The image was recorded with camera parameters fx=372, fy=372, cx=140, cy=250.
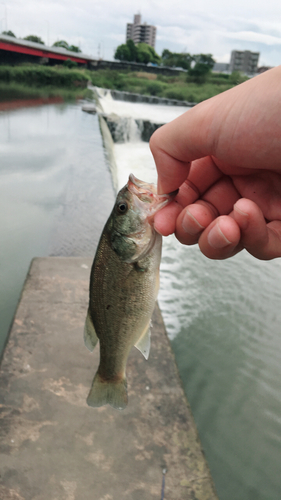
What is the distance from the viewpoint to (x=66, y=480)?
219cm

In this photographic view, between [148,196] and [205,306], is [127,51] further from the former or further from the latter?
[148,196]

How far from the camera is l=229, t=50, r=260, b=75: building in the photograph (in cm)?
14238

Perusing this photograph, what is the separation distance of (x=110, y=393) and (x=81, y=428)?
66 centimetres

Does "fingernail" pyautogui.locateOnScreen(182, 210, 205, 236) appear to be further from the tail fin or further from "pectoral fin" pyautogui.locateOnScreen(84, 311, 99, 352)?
the tail fin

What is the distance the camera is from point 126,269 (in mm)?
1837

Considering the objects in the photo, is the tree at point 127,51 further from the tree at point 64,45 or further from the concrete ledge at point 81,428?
the concrete ledge at point 81,428

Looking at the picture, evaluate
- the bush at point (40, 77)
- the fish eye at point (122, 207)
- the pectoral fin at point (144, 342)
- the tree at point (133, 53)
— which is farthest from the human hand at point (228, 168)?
the tree at point (133, 53)

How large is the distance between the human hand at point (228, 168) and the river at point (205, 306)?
2163 mm

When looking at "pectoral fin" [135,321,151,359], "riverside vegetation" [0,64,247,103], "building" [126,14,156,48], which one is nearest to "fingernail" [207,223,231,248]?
"pectoral fin" [135,321,151,359]

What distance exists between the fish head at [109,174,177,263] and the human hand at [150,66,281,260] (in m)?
0.08

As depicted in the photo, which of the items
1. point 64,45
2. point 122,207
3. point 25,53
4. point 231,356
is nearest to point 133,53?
point 64,45

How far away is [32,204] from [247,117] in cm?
560

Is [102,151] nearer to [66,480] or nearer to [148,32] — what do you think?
[66,480]

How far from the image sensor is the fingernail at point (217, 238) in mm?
1688
